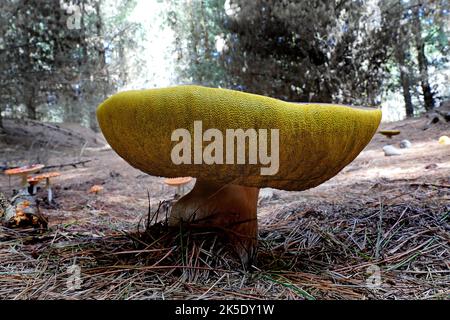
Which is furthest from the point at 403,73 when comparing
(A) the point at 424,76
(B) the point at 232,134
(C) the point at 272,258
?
(B) the point at 232,134

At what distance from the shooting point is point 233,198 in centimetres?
103

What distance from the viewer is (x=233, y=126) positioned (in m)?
0.73

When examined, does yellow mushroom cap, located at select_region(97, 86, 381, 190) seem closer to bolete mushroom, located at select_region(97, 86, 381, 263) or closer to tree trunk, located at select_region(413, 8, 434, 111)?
bolete mushroom, located at select_region(97, 86, 381, 263)

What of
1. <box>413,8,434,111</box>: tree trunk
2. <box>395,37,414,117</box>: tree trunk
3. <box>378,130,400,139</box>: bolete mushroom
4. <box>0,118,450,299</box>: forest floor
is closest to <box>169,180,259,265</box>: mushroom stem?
<box>0,118,450,299</box>: forest floor

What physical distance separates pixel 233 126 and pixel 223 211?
0.37m

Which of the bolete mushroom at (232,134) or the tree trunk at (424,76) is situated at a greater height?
the tree trunk at (424,76)

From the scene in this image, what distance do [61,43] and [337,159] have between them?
20.5 feet

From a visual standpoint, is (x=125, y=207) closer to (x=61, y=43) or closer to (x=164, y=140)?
(x=164, y=140)

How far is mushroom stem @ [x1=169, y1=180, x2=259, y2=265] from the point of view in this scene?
1012 millimetres

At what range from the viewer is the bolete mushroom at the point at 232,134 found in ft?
2.33

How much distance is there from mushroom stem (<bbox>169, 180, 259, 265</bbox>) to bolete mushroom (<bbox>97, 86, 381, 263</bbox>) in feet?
0.23

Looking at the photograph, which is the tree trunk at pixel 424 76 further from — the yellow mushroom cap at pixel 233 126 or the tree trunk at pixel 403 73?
the yellow mushroom cap at pixel 233 126

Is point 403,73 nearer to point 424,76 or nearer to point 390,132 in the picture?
point 424,76

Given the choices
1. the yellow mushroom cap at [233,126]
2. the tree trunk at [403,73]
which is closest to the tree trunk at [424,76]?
the tree trunk at [403,73]
